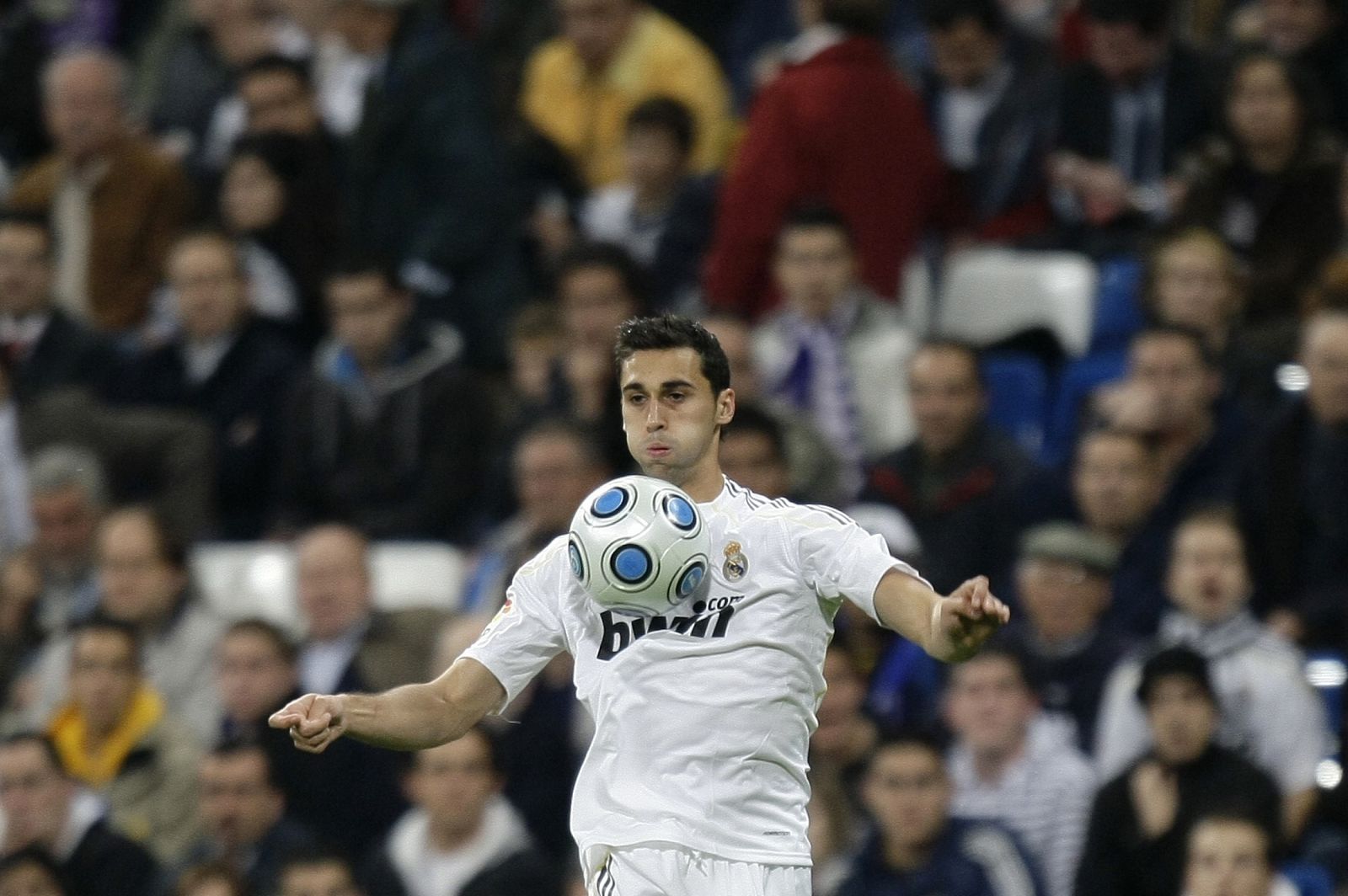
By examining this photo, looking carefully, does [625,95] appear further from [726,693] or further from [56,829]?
[726,693]

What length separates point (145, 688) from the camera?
10180 mm

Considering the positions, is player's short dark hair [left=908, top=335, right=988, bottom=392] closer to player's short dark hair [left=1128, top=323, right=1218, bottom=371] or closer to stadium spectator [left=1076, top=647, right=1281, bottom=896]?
player's short dark hair [left=1128, top=323, right=1218, bottom=371]

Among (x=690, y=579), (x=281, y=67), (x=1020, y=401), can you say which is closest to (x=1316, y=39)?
(x=1020, y=401)

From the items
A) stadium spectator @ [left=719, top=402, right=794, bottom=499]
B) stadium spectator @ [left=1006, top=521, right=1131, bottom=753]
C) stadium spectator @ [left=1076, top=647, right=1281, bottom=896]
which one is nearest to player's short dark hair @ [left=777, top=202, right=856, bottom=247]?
stadium spectator @ [left=719, top=402, right=794, bottom=499]

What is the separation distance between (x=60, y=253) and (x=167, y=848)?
13.0ft

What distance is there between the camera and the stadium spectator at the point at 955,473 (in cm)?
959

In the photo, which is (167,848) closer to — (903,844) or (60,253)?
(903,844)

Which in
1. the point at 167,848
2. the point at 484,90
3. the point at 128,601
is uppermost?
the point at 484,90

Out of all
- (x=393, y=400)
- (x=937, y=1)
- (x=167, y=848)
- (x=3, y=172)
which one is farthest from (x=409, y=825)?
(x=3, y=172)

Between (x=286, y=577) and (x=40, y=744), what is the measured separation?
1753 millimetres

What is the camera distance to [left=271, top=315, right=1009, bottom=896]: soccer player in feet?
18.2

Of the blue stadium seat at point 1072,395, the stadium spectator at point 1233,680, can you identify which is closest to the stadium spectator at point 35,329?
the blue stadium seat at point 1072,395

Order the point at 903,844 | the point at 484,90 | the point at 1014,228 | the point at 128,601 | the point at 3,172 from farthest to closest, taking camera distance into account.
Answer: the point at 3,172 → the point at 484,90 → the point at 1014,228 → the point at 128,601 → the point at 903,844

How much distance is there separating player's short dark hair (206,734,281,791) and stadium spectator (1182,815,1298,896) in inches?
130
